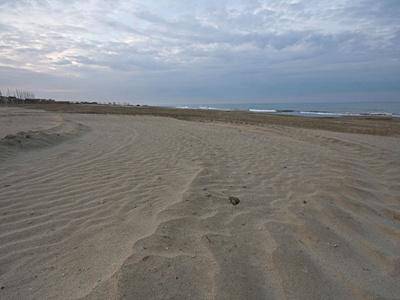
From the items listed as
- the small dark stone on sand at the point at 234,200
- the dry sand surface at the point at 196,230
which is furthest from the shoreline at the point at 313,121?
the small dark stone on sand at the point at 234,200

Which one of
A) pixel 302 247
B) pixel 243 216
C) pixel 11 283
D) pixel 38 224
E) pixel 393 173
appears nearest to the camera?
pixel 11 283

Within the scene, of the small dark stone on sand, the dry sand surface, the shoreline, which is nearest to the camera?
the dry sand surface

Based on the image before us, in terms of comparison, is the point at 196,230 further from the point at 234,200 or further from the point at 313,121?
the point at 313,121

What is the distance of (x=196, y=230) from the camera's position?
318cm

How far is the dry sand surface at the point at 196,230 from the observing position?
7.57ft

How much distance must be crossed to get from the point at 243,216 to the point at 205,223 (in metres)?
0.51

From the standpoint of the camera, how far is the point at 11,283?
232cm

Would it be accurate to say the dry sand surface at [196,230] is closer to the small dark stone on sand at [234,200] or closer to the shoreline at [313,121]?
the small dark stone on sand at [234,200]

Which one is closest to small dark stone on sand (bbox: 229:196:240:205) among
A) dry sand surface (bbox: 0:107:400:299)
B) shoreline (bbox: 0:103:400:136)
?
dry sand surface (bbox: 0:107:400:299)

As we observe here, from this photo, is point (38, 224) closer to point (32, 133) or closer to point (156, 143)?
point (156, 143)

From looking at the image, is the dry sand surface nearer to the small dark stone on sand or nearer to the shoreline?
the small dark stone on sand

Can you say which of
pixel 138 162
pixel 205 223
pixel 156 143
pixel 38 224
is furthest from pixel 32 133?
pixel 205 223

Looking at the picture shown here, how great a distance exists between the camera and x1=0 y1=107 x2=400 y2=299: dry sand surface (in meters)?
2.31

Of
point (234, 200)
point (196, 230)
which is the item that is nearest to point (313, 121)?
point (234, 200)
